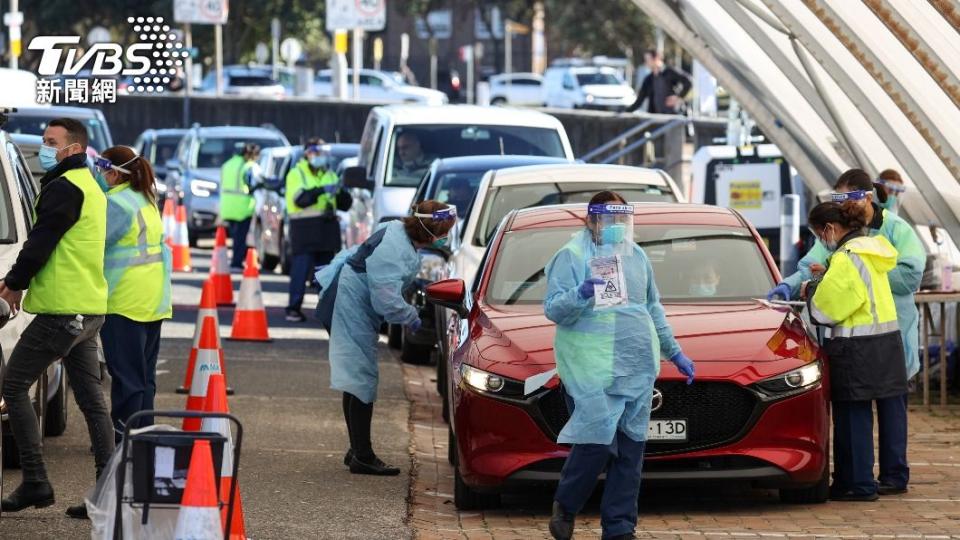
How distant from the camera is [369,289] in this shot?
11.2m

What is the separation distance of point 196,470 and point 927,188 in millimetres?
9375

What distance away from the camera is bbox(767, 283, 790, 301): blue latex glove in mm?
10516

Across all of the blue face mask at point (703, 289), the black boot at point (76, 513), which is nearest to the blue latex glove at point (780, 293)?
the blue face mask at point (703, 289)

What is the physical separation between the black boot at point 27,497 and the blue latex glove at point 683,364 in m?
2.83

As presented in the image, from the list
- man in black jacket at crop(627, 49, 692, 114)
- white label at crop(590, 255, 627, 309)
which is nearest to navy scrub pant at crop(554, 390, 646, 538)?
white label at crop(590, 255, 627, 309)

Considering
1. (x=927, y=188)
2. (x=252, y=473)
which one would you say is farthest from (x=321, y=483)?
(x=927, y=188)

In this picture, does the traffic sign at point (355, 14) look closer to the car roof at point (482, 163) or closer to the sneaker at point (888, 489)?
the car roof at point (482, 163)

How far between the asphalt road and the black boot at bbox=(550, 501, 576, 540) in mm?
844

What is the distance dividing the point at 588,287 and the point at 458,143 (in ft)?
38.1

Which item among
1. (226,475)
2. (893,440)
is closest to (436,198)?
(893,440)

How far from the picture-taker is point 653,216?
449 inches

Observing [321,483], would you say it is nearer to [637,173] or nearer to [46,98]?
[637,173]

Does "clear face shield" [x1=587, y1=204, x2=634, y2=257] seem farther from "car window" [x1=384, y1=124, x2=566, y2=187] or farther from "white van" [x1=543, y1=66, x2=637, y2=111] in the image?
"white van" [x1=543, y1=66, x2=637, y2=111]

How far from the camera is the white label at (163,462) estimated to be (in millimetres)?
7289
